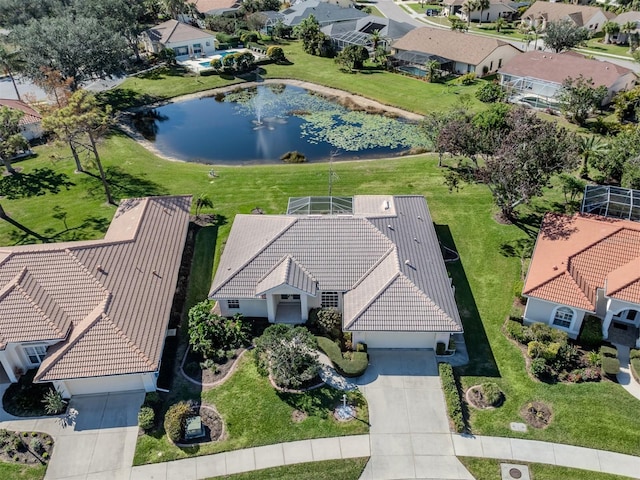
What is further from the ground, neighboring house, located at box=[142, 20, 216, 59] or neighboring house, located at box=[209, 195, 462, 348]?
neighboring house, located at box=[142, 20, 216, 59]

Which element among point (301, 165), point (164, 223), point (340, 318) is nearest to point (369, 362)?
point (340, 318)

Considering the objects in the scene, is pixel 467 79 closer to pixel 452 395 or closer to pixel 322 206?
pixel 322 206

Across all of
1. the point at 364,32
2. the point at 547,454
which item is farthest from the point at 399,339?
the point at 364,32

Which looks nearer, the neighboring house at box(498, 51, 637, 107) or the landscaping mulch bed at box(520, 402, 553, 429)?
the landscaping mulch bed at box(520, 402, 553, 429)

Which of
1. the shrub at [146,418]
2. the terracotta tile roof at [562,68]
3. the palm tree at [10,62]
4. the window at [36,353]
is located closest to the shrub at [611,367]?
the shrub at [146,418]

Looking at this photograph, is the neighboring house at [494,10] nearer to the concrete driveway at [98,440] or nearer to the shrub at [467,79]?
the shrub at [467,79]

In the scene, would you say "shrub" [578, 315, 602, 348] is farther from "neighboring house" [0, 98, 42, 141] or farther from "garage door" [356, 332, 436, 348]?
"neighboring house" [0, 98, 42, 141]

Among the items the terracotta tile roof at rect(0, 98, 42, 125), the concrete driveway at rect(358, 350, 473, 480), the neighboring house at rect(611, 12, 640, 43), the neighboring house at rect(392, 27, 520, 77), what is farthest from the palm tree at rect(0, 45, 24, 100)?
the neighboring house at rect(611, 12, 640, 43)
